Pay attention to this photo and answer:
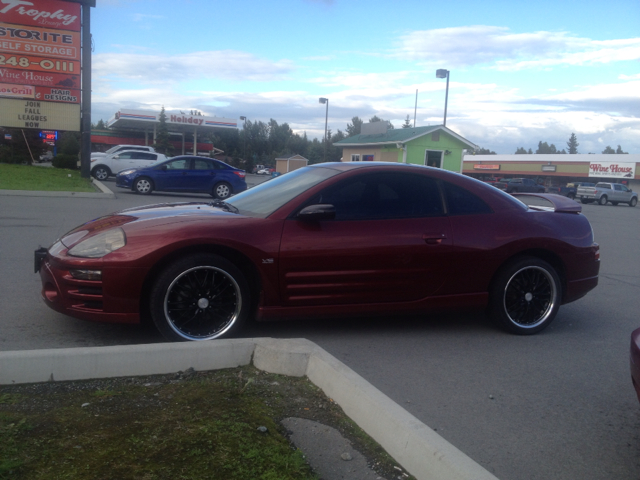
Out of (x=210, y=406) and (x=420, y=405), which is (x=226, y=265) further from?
(x=420, y=405)

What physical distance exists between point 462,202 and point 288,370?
235 cm

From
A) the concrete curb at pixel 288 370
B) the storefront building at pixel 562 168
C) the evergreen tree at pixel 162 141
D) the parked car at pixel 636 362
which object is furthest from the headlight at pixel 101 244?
the storefront building at pixel 562 168

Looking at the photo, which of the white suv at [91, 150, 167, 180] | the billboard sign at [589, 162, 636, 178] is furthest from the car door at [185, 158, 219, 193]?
the billboard sign at [589, 162, 636, 178]

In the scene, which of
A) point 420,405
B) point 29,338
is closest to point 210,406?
point 420,405

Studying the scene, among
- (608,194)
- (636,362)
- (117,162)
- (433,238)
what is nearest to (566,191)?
(608,194)

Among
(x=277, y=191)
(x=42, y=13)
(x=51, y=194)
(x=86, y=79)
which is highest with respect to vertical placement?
(x=42, y=13)

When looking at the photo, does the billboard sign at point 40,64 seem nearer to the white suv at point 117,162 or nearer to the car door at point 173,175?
the white suv at point 117,162

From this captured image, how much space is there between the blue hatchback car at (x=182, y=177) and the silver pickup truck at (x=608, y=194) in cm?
3266

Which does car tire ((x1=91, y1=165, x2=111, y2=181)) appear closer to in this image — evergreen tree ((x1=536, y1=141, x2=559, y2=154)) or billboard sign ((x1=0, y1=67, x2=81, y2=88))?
billboard sign ((x1=0, y1=67, x2=81, y2=88))

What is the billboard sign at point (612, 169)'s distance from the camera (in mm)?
59938

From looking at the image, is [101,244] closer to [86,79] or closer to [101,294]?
[101,294]

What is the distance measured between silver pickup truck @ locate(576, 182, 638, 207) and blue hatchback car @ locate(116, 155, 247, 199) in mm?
32656

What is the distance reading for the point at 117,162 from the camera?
2795cm

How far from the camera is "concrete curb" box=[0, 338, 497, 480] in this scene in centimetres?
267
